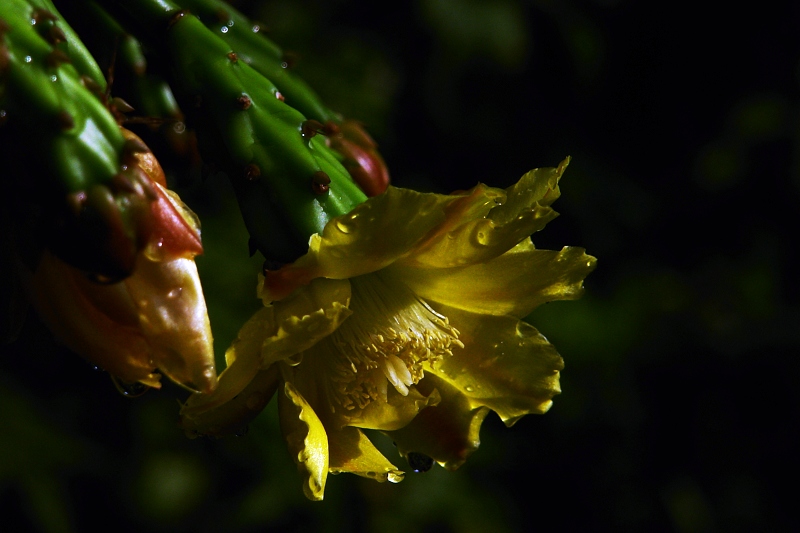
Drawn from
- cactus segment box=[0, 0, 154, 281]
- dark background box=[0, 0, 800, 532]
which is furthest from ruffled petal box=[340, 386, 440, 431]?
dark background box=[0, 0, 800, 532]

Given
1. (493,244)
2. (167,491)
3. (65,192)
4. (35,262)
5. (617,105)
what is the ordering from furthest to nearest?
(617,105) → (167,491) → (493,244) → (35,262) → (65,192)

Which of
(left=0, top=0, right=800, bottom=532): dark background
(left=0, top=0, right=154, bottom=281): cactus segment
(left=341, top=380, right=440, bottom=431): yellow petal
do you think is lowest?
(left=0, top=0, right=800, bottom=532): dark background

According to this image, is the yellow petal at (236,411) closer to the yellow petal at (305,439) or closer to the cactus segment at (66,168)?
the yellow petal at (305,439)

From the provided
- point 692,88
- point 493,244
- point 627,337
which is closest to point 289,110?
point 493,244

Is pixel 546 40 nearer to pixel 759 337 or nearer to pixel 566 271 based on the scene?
pixel 759 337

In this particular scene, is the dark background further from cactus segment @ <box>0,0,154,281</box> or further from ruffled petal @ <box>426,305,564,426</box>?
cactus segment @ <box>0,0,154,281</box>

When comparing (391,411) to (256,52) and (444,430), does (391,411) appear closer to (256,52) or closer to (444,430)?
(444,430)
